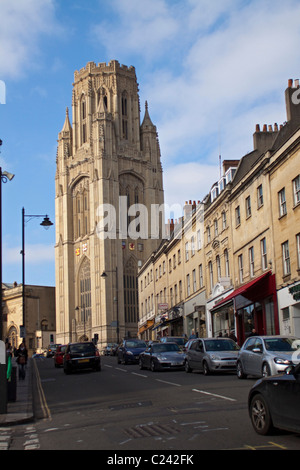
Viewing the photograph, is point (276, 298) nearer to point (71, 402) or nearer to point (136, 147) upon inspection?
point (71, 402)

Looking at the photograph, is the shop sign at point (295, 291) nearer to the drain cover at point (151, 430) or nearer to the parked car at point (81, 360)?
the parked car at point (81, 360)

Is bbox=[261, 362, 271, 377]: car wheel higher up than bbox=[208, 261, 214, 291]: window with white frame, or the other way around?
bbox=[208, 261, 214, 291]: window with white frame

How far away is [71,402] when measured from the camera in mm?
15672

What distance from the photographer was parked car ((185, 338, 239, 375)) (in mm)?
22172

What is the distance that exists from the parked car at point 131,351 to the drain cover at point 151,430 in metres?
25.0

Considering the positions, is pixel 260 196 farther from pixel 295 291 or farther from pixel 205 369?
pixel 205 369

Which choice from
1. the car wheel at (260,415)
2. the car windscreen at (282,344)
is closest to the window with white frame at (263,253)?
the car windscreen at (282,344)

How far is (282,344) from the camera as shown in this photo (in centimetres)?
1805

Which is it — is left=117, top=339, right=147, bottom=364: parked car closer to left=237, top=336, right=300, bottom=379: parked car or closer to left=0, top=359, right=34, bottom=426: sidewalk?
left=237, top=336, right=300, bottom=379: parked car

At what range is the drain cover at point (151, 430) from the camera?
9.36 metres

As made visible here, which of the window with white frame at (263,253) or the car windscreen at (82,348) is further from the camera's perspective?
the window with white frame at (263,253)

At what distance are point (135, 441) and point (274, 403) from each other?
2083 millimetres

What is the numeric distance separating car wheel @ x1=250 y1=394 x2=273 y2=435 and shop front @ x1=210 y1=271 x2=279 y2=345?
18.5m

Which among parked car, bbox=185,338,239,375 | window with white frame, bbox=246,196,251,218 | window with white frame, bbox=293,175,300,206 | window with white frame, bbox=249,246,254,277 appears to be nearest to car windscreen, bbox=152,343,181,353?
parked car, bbox=185,338,239,375
